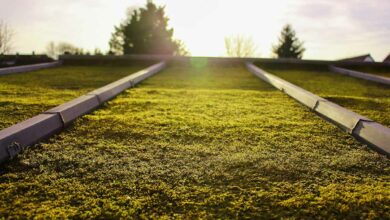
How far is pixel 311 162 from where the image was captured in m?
2.25

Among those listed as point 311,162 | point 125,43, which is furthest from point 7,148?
point 125,43

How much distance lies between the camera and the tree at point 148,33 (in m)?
31.7

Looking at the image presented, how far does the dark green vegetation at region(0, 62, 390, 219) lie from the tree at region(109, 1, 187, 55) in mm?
29381

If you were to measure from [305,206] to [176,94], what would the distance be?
3926 millimetres

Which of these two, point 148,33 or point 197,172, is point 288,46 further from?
point 197,172

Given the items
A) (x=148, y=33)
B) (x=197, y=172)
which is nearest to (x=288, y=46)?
(x=148, y=33)

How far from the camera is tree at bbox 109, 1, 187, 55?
104 feet

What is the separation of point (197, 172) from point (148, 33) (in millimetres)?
31707

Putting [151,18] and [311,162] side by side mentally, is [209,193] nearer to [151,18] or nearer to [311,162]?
[311,162]

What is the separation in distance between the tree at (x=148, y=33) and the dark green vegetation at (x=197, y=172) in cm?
2938

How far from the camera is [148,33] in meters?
32.1

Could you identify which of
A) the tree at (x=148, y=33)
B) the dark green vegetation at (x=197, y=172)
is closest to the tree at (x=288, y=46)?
the tree at (x=148, y=33)

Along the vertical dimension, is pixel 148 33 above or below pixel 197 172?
above

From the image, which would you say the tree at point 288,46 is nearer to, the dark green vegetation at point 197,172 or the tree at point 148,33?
the tree at point 148,33
